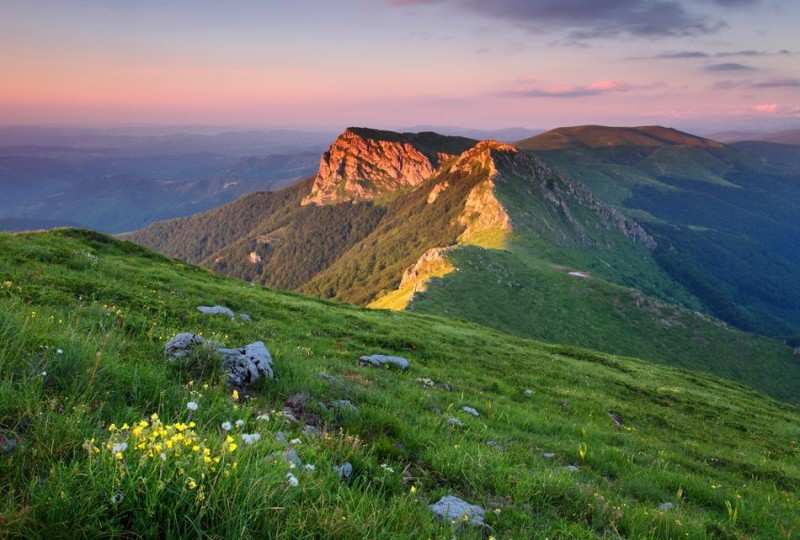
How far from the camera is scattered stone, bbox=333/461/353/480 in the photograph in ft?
17.9

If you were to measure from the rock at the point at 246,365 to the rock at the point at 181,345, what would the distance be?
0.52 meters

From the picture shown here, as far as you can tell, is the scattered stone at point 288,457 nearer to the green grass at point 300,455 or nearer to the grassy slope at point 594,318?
the green grass at point 300,455

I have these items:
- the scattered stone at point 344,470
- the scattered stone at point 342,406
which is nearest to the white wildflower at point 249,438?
the scattered stone at point 344,470

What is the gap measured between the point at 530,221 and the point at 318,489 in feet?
673

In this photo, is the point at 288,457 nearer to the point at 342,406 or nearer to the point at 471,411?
the point at 342,406

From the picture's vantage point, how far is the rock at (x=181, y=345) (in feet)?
26.5

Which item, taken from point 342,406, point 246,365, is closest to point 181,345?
point 246,365

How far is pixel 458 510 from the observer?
5.59 m

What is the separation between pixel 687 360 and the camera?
123125mm

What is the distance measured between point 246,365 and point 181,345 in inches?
49.2

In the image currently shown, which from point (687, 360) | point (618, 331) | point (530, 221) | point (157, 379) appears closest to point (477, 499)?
point (157, 379)

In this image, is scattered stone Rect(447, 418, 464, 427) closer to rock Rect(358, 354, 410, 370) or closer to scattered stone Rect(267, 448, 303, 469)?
scattered stone Rect(267, 448, 303, 469)

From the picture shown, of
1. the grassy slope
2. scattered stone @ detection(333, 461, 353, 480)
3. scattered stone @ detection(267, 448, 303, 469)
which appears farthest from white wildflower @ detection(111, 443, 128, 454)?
the grassy slope

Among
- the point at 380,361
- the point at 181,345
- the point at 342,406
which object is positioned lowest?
the point at 380,361
